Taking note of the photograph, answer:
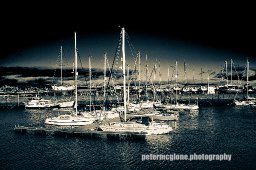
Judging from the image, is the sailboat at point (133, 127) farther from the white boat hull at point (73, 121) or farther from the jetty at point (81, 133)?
the white boat hull at point (73, 121)

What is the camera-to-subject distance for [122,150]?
59.2 m

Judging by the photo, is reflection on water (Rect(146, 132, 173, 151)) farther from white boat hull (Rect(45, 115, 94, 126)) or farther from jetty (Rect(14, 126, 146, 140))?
white boat hull (Rect(45, 115, 94, 126))

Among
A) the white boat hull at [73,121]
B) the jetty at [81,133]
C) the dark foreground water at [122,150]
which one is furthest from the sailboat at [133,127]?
the white boat hull at [73,121]

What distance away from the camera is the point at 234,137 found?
71500mm

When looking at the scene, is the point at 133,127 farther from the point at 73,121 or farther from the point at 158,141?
the point at 73,121

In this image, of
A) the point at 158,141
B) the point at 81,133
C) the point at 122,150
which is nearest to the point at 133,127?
the point at 158,141

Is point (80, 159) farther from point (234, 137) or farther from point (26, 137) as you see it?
point (234, 137)

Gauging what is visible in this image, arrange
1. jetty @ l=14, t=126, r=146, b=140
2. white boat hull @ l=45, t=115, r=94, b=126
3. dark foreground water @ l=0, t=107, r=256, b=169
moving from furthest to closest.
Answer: white boat hull @ l=45, t=115, r=94, b=126, jetty @ l=14, t=126, r=146, b=140, dark foreground water @ l=0, t=107, r=256, b=169

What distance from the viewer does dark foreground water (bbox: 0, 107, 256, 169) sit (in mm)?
50750

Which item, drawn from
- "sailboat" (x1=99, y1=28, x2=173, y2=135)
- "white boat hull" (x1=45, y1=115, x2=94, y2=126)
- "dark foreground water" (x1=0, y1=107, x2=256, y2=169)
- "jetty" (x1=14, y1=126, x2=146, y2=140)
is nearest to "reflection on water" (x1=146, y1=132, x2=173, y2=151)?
"dark foreground water" (x1=0, y1=107, x2=256, y2=169)

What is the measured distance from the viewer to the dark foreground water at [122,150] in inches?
1998

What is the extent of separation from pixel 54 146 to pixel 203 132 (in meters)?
32.4

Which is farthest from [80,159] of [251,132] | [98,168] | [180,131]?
[251,132]

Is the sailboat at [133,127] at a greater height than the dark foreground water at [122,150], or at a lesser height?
greater
